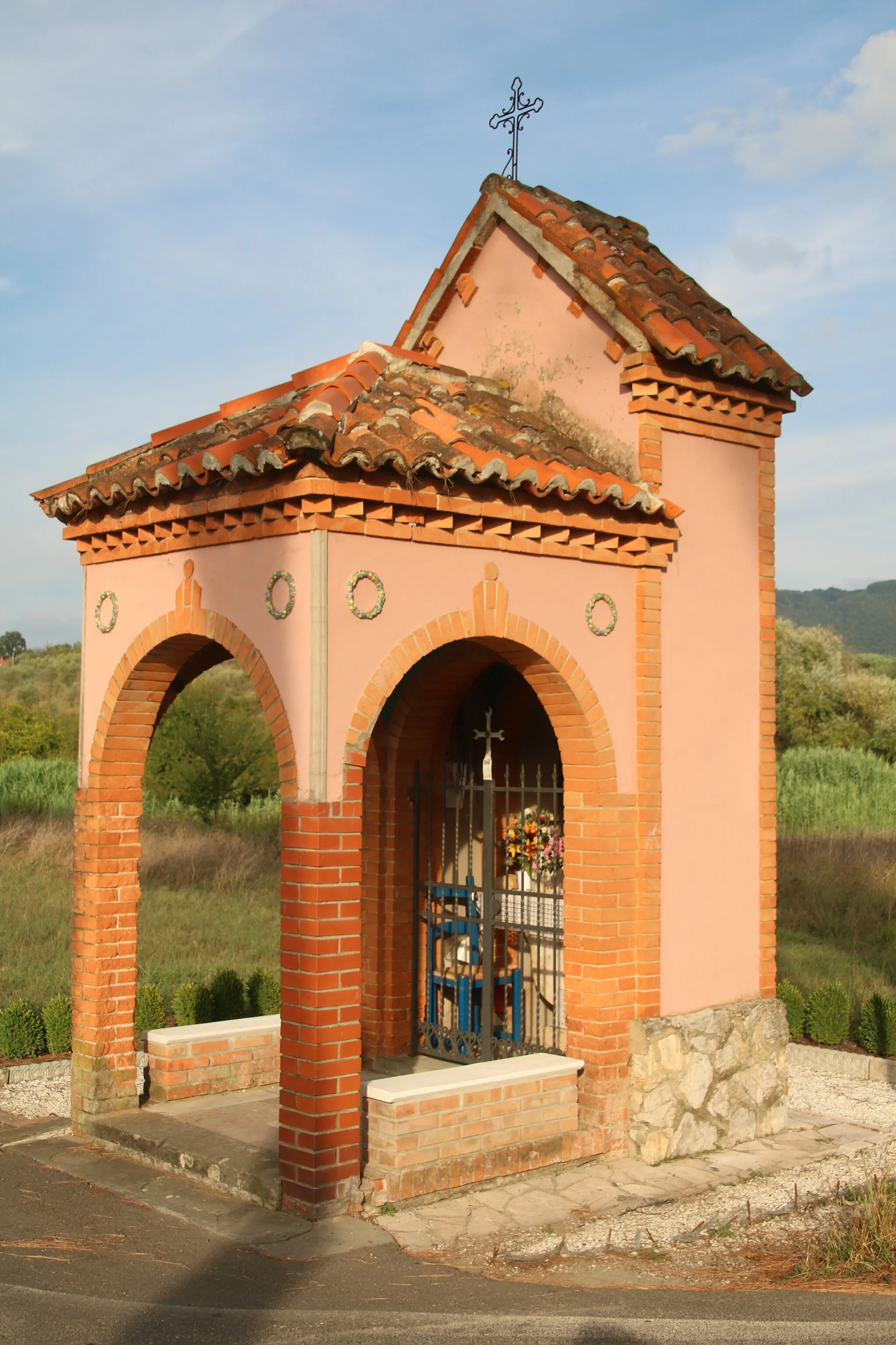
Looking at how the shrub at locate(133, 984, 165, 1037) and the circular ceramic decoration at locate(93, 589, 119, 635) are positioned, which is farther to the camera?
the shrub at locate(133, 984, 165, 1037)

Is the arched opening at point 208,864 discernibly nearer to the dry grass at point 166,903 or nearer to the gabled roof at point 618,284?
the dry grass at point 166,903

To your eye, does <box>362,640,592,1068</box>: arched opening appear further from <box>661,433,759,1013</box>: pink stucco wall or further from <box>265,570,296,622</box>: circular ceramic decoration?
<box>265,570,296,622</box>: circular ceramic decoration

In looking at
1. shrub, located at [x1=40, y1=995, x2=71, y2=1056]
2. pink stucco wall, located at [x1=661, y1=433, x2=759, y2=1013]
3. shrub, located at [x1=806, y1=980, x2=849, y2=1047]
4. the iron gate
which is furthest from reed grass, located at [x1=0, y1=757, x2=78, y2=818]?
pink stucco wall, located at [x1=661, y1=433, x2=759, y2=1013]

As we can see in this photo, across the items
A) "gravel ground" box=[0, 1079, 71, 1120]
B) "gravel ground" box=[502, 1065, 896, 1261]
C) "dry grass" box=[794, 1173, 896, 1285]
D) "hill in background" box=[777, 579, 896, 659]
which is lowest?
"gravel ground" box=[0, 1079, 71, 1120]

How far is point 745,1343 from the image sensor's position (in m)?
4.55

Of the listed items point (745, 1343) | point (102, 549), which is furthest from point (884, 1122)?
point (102, 549)

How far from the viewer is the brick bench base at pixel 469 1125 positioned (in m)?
6.21

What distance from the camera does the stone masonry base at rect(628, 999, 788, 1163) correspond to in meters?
7.21

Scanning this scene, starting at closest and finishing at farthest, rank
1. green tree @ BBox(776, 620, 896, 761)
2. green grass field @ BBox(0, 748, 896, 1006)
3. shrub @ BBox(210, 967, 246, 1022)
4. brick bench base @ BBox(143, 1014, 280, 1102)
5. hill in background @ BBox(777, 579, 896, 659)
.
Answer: brick bench base @ BBox(143, 1014, 280, 1102), shrub @ BBox(210, 967, 246, 1022), green grass field @ BBox(0, 748, 896, 1006), green tree @ BBox(776, 620, 896, 761), hill in background @ BBox(777, 579, 896, 659)

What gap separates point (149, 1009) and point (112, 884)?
2.62 meters

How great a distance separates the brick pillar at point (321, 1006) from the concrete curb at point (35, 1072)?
3787 mm

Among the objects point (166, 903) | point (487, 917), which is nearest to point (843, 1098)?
point (487, 917)

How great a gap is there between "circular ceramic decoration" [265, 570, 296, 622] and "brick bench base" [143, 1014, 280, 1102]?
3.03 m

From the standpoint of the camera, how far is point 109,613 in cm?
774
